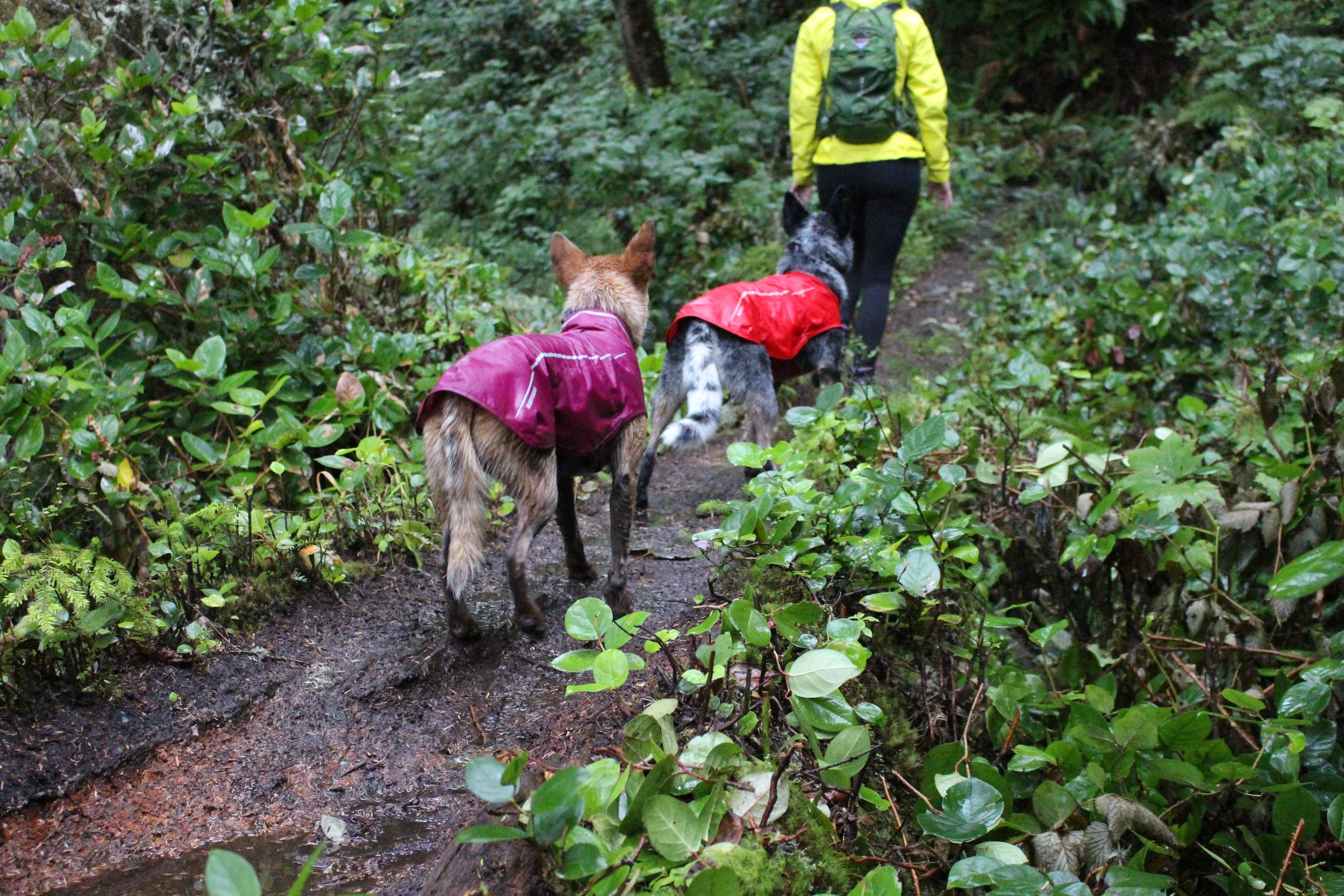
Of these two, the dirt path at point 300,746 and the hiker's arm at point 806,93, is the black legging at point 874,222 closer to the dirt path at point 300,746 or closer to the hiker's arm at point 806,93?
the hiker's arm at point 806,93

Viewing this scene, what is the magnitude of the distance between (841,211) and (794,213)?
0.28 metres

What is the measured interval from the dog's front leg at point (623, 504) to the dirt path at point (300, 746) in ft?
0.59

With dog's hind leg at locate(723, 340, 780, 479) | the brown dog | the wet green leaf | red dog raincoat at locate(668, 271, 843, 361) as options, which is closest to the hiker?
red dog raincoat at locate(668, 271, 843, 361)

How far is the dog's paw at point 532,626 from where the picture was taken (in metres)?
3.74

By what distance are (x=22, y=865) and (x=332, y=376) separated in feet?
9.88

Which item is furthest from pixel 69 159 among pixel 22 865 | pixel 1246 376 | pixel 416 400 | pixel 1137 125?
pixel 1137 125

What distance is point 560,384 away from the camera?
3691 mm

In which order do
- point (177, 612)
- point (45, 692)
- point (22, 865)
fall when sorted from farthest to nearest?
point (177, 612)
point (45, 692)
point (22, 865)

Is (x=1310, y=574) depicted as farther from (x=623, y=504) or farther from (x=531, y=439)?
(x=531, y=439)

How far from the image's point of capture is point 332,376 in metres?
5.17

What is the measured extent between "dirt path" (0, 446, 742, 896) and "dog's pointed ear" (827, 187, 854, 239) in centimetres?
280

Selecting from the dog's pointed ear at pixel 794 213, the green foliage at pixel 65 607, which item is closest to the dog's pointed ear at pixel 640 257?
the dog's pointed ear at pixel 794 213

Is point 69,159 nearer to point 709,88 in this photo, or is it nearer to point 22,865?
point 22,865

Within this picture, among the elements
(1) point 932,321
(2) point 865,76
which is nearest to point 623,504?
(2) point 865,76
